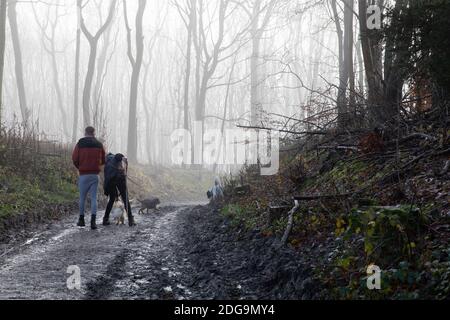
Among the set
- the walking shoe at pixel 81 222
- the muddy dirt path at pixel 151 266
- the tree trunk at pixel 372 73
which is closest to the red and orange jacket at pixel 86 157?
the walking shoe at pixel 81 222

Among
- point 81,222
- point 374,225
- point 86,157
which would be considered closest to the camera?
point 374,225

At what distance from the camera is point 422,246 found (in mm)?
4531

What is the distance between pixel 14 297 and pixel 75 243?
137 inches

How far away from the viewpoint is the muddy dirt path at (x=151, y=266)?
5.46m

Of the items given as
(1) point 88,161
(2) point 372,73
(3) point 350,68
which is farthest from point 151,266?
(3) point 350,68

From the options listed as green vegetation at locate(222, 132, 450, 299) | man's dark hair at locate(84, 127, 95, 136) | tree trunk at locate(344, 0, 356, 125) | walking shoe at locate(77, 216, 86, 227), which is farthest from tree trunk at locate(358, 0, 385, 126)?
walking shoe at locate(77, 216, 86, 227)

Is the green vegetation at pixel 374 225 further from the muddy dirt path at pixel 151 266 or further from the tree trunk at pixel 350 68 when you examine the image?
the tree trunk at pixel 350 68

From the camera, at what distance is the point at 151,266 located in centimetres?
703

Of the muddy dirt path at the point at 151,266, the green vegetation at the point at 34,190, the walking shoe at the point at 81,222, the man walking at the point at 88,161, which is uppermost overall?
the man walking at the point at 88,161

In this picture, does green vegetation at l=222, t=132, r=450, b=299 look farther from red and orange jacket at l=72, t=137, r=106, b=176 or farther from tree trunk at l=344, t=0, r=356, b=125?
red and orange jacket at l=72, t=137, r=106, b=176

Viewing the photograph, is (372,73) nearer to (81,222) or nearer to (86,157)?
(86,157)

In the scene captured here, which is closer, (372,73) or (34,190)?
(372,73)
